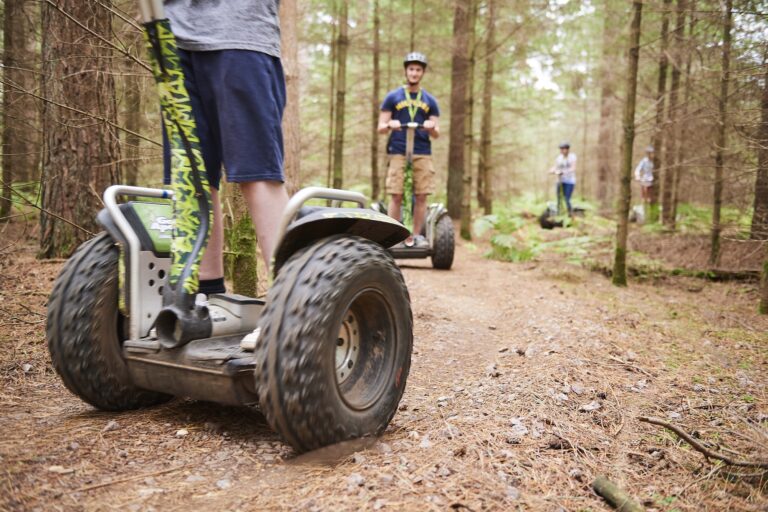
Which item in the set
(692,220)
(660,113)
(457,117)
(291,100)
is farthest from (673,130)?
(291,100)

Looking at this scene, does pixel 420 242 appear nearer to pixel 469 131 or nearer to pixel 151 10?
pixel 469 131

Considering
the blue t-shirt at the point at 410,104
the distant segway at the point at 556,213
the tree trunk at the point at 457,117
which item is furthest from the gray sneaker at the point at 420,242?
the distant segway at the point at 556,213

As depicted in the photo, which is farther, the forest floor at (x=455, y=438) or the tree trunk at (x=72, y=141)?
the tree trunk at (x=72, y=141)

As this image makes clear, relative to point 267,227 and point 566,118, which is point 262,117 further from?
point 566,118

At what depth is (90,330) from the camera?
218cm

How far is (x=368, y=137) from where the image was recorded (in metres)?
15.1

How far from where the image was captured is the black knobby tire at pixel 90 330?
85.3 inches

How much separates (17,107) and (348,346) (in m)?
3.27

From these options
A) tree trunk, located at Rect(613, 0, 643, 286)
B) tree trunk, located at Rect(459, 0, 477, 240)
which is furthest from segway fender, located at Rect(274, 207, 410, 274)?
tree trunk, located at Rect(459, 0, 477, 240)

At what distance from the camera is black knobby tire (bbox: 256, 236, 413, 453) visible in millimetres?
1718

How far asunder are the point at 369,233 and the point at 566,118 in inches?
1213

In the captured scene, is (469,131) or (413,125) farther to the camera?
(469,131)

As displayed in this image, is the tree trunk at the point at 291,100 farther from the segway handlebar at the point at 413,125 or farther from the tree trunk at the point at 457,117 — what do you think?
the tree trunk at the point at 457,117

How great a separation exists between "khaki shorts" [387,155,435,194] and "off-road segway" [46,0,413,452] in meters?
5.03
